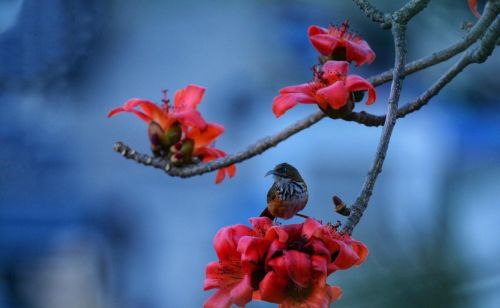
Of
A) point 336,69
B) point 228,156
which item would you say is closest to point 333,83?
point 336,69

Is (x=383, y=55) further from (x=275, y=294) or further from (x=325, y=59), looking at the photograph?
(x=275, y=294)

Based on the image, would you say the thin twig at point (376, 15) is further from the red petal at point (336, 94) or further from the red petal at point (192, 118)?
the red petal at point (192, 118)

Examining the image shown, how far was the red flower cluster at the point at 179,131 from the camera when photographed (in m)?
0.59

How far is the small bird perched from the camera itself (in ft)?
1.32

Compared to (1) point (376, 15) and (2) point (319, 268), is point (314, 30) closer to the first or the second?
(1) point (376, 15)

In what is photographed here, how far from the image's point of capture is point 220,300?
38 cm

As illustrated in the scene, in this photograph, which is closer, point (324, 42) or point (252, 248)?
point (252, 248)

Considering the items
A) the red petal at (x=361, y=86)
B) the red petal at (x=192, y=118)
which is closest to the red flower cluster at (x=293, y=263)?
the red petal at (x=361, y=86)

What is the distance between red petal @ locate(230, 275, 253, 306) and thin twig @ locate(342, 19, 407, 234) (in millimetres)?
54

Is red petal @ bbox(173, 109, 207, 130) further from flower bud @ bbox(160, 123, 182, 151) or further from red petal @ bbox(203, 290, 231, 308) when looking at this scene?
red petal @ bbox(203, 290, 231, 308)

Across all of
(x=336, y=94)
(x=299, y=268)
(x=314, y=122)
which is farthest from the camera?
(x=314, y=122)

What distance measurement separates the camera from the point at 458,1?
1344mm

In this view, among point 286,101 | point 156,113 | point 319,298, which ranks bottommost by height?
point 319,298

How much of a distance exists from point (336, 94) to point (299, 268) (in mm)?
139
